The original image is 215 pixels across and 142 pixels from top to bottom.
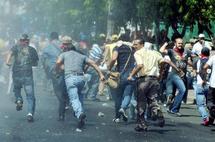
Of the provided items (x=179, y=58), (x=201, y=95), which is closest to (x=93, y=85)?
(x=179, y=58)

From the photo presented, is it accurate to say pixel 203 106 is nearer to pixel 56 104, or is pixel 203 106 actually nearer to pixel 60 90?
pixel 60 90

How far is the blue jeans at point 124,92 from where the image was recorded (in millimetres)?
14298

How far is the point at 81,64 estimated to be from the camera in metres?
13.4

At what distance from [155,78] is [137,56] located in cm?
52

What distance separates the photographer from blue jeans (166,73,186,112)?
53.5 ft

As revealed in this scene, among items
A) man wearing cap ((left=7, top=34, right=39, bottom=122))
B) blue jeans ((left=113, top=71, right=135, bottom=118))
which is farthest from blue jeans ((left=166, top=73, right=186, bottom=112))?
man wearing cap ((left=7, top=34, right=39, bottom=122))

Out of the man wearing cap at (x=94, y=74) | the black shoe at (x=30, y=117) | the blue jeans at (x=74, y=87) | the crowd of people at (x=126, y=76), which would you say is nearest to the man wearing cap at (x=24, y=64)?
the crowd of people at (x=126, y=76)

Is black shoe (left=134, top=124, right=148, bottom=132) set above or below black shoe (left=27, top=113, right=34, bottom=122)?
below

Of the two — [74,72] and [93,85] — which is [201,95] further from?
[93,85]

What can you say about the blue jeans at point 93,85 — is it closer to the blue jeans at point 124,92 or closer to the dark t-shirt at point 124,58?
the blue jeans at point 124,92

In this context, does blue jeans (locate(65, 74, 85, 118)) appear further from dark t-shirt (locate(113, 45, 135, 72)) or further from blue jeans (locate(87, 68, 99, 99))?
blue jeans (locate(87, 68, 99, 99))

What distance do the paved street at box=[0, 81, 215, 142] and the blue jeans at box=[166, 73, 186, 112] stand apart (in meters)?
0.30

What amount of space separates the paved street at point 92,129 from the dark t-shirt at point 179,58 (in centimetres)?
114

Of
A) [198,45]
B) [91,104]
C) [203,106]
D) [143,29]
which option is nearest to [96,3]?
[143,29]
